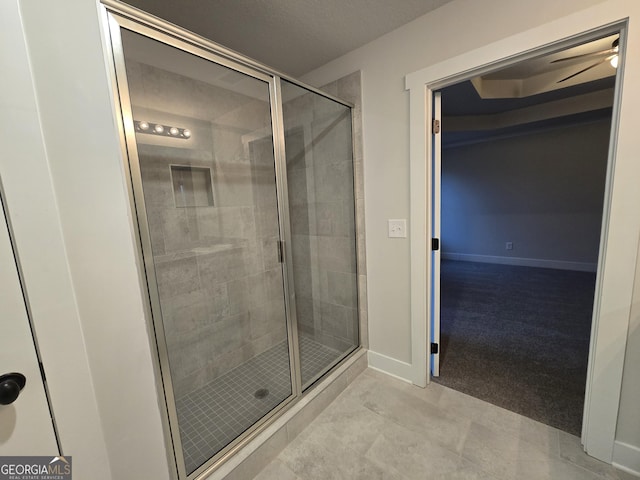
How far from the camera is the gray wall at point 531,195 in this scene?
164 inches

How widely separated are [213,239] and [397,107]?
1643mm

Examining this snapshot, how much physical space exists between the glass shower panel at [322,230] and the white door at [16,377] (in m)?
1.36

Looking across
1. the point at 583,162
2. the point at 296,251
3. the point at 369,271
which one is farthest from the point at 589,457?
the point at 583,162

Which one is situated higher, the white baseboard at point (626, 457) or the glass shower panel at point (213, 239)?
the glass shower panel at point (213, 239)

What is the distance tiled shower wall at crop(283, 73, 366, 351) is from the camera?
6.60 feet

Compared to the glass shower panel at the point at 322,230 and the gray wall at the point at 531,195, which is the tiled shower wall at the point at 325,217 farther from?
the gray wall at the point at 531,195

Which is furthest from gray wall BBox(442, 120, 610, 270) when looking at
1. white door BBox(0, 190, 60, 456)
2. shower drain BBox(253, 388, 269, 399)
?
white door BBox(0, 190, 60, 456)

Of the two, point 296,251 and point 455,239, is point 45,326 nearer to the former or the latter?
point 296,251

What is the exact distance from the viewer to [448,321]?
290cm

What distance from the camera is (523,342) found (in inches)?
94.0

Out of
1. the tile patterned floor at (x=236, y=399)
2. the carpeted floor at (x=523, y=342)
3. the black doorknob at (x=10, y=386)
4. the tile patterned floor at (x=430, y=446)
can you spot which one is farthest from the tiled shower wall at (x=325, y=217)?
the black doorknob at (x=10, y=386)

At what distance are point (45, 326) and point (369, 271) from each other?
1.80 m

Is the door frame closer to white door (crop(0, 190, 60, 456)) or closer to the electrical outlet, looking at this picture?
the electrical outlet

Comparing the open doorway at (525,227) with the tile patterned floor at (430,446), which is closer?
the tile patterned floor at (430,446)
